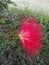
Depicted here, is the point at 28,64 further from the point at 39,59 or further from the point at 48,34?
the point at 48,34

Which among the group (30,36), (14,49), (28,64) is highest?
(30,36)

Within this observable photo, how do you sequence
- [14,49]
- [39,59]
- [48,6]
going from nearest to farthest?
[14,49] < [39,59] < [48,6]

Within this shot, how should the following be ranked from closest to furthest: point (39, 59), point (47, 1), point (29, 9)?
point (39, 59) < point (29, 9) < point (47, 1)

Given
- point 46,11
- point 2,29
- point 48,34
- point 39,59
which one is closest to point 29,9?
point 46,11

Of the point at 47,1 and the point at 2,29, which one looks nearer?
the point at 2,29

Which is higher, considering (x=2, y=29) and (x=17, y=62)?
(x=2, y=29)

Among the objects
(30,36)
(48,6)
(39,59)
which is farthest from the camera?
(48,6)

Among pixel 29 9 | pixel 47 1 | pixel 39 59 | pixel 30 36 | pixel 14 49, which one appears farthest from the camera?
pixel 47 1

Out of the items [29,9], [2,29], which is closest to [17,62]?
[29,9]

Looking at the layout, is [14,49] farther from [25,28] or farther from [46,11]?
[25,28]
